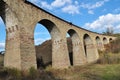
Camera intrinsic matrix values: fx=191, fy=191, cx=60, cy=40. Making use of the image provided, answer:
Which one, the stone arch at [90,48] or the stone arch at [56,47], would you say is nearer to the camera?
the stone arch at [56,47]

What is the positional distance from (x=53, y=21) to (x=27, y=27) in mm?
4645

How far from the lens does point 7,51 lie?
46.2 feet

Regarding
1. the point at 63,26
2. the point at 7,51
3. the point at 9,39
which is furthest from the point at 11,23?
the point at 63,26

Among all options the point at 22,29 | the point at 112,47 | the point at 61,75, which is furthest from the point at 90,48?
the point at 61,75

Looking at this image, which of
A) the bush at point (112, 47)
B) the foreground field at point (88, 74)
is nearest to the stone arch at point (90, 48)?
the bush at point (112, 47)

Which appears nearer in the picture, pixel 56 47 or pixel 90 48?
pixel 56 47

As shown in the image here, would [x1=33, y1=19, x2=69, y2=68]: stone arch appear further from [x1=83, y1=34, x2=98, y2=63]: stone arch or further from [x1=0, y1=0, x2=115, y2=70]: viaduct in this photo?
[x1=83, y1=34, x2=98, y2=63]: stone arch

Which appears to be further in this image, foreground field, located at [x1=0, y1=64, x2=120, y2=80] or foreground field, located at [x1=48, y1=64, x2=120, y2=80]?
Answer: foreground field, located at [x1=48, y1=64, x2=120, y2=80]

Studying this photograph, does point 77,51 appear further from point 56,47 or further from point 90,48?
point 90,48

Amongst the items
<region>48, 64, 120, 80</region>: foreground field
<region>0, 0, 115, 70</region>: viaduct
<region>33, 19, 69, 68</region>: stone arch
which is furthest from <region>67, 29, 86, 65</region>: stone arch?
<region>48, 64, 120, 80</region>: foreground field

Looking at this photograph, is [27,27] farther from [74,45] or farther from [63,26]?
[74,45]

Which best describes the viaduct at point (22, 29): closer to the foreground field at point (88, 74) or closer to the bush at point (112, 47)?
the foreground field at point (88, 74)

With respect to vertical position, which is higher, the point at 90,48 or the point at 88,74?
the point at 90,48

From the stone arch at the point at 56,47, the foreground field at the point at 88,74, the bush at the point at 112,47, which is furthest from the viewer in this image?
the bush at the point at 112,47
